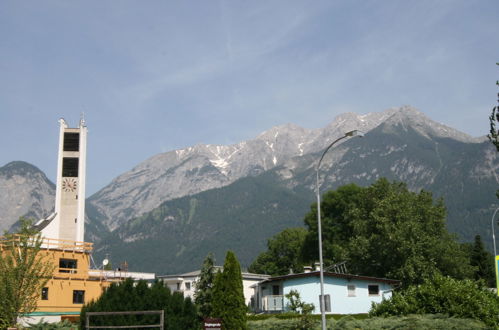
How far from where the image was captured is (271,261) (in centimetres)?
14038

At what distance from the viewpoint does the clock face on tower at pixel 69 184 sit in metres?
91.4

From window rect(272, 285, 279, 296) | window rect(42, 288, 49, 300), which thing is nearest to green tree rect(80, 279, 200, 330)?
window rect(42, 288, 49, 300)

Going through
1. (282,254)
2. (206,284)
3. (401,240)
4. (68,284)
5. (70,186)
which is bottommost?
(206,284)

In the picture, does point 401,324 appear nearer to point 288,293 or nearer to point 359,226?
point 288,293

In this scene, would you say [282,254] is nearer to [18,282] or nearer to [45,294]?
[45,294]

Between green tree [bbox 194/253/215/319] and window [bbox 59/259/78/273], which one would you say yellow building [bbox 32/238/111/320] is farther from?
green tree [bbox 194/253/215/319]

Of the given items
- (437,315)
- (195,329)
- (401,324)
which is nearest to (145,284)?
(195,329)

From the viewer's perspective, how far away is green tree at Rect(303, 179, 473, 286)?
6469cm

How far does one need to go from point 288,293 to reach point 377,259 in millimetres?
15934

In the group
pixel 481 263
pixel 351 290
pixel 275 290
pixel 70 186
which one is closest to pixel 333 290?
pixel 351 290

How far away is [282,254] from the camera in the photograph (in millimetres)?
139875

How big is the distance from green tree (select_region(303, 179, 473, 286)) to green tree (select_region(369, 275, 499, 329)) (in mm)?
29246

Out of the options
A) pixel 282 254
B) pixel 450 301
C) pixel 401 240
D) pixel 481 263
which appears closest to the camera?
pixel 450 301

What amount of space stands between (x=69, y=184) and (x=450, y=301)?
71204 millimetres
